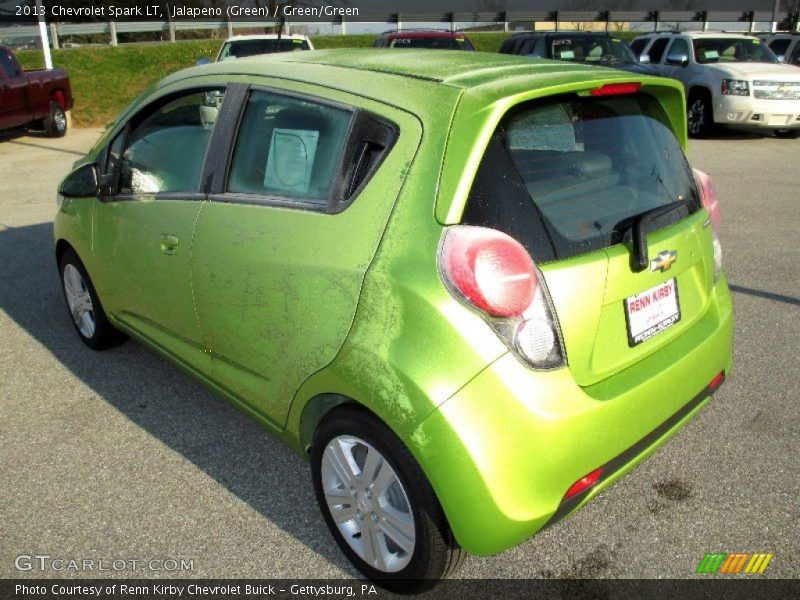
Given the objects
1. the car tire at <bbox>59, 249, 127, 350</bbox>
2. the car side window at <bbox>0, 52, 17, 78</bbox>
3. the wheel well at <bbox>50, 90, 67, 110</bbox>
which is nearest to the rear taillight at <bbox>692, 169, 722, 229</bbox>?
the car tire at <bbox>59, 249, 127, 350</bbox>

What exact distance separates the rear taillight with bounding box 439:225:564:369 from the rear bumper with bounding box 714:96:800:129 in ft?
A: 38.0

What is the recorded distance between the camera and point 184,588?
2.57 m

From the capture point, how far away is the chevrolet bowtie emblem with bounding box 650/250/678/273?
2.43 m

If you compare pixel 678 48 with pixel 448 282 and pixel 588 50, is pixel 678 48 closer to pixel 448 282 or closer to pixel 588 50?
pixel 588 50

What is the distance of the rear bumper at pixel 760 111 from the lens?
11906 millimetres

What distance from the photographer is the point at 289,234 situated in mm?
2557

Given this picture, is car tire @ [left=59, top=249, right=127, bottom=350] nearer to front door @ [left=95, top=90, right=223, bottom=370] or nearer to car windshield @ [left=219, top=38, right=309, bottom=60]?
front door @ [left=95, top=90, right=223, bottom=370]

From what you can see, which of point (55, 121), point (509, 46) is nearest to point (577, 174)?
point (509, 46)

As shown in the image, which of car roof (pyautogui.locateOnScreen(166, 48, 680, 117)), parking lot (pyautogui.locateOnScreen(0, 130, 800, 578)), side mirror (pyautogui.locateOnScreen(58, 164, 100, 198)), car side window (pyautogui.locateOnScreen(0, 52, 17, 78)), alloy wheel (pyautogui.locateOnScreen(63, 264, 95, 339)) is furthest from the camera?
car side window (pyautogui.locateOnScreen(0, 52, 17, 78))

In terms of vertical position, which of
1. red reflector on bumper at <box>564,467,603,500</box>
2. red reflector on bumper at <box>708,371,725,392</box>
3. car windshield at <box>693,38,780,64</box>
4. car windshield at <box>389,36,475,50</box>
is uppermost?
car windshield at <box>389,36,475,50</box>

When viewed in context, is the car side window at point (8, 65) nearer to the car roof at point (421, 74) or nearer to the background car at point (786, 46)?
the car roof at point (421, 74)

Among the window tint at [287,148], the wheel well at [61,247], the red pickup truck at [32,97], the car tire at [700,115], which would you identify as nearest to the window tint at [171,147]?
the window tint at [287,148]

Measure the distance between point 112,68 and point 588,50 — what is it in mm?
14440

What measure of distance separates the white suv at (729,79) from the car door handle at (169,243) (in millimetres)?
11411
